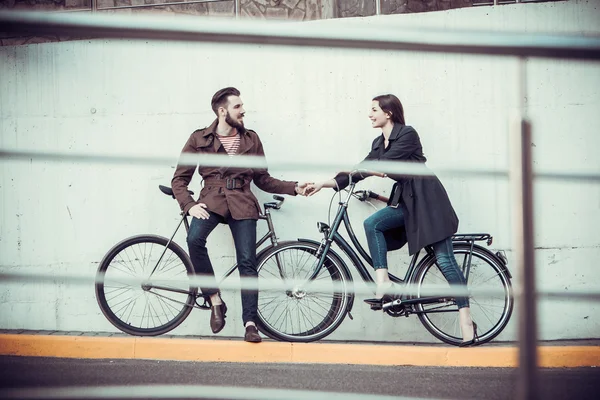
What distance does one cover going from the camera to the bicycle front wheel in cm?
527

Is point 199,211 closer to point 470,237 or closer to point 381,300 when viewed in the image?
point 381,300

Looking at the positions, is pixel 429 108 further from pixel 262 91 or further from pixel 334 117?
pixel 262 91

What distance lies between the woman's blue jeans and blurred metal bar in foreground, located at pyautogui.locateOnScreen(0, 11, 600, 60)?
12.4 feet

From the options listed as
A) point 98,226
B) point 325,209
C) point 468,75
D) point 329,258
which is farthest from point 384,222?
point 98,226

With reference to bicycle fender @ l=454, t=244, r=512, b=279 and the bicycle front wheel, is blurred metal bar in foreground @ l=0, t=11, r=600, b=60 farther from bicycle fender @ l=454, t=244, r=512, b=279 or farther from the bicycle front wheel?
bicycle fender @ l=454, t=244, r=512, b=279

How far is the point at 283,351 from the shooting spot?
5.02m

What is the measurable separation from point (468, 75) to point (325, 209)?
61.9 inches

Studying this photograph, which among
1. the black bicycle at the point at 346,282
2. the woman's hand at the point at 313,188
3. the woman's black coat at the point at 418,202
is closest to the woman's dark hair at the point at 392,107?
the woman's black coat at the point at 418,202

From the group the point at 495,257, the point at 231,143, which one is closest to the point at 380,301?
the point at 495,257

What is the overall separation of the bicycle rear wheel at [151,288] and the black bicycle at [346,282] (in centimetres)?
66

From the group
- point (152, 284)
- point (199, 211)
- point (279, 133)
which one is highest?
point (279, 133)

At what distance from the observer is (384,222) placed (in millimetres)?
5188

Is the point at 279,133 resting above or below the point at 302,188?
above

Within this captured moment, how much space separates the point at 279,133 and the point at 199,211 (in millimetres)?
1159
